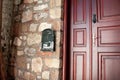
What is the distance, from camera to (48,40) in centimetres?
258

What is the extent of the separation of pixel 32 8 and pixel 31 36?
0.45 metres

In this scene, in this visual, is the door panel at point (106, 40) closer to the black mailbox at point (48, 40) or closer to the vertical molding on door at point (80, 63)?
the vertical molding on door at point (80, 63)

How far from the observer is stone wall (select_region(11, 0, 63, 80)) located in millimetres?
2510

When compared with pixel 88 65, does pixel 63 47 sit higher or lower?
higher

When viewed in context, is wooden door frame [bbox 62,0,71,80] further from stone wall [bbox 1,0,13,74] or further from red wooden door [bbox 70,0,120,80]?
stone wall [bbox 1,0,13,74]

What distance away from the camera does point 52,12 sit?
2.61m

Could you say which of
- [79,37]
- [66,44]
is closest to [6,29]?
[66,44]

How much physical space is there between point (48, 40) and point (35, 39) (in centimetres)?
28

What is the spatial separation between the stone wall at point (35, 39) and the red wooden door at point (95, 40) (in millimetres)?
209

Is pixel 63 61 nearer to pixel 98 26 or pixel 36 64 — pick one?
pixel 36 64

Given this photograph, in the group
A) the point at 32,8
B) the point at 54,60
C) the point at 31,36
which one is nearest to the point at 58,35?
the point at 54,60

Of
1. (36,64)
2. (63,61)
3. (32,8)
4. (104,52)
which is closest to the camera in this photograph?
(104,52)

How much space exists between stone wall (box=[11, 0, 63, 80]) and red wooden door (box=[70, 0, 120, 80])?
8.2 inches

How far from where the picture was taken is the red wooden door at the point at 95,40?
2.14 metres
